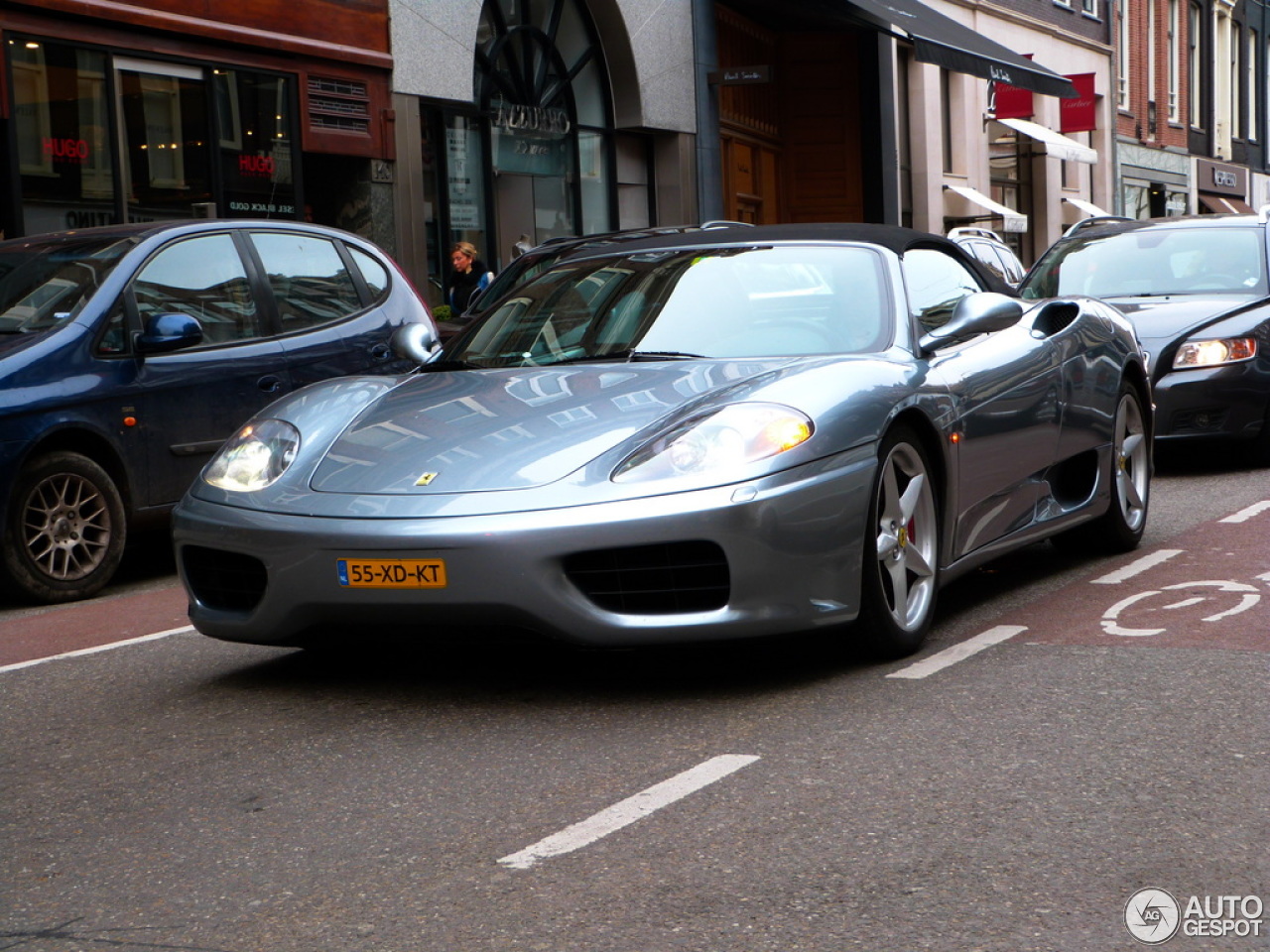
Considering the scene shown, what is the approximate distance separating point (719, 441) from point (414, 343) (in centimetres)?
201

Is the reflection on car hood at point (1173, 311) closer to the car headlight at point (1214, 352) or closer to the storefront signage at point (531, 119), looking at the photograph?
the car headlight at point (1214, 352)

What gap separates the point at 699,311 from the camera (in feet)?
19.5

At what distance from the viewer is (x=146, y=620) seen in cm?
710

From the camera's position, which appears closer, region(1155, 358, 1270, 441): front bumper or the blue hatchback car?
the blue hatchback car

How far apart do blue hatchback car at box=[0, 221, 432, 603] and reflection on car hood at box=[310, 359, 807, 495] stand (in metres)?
2.65

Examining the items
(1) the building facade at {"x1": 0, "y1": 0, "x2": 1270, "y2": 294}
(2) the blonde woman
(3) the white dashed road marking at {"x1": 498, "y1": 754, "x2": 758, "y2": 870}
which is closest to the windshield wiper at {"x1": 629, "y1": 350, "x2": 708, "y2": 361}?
(3) the white dashed road marking at {"x1": 498, "y1": 754, "x2": 758, "y2": 870}

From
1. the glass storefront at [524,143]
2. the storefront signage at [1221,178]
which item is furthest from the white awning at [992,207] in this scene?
the storefront signage at [1221,178]

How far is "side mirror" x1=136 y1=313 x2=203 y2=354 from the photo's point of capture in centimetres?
805

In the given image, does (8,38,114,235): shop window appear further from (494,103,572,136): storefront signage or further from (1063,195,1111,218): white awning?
(1063,195,1111,218): white awning

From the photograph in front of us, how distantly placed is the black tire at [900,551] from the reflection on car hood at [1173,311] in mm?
5854

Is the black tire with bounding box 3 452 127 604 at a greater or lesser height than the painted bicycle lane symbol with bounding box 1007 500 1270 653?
greater

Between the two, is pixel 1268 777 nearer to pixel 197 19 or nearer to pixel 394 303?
pixel 394 303

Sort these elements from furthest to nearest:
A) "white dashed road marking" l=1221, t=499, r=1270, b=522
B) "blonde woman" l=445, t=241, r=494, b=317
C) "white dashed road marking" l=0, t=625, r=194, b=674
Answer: "blonde woman" l=445, t=241, r=494, b=317
"white dashed road marking" l=1221, t=499, r=1270, b=522
"white dashed road marking" l=0, t=625, r=194, b=674

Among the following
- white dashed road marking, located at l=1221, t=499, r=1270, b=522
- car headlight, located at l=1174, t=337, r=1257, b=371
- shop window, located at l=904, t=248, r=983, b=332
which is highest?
shop window, located at l=904, t=248, r=983, b=332
